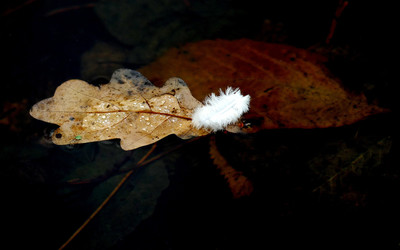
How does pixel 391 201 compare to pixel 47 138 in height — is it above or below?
below

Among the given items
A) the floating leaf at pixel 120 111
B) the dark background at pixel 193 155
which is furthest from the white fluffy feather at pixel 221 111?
the dark background at pixel 193 155

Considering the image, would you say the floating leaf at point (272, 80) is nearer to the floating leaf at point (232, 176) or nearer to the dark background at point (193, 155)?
the dark background at point (193, 155)

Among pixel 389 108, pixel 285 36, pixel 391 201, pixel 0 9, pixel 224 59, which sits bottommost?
pixel 391 201

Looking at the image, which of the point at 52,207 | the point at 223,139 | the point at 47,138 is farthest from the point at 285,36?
the point at 52,207

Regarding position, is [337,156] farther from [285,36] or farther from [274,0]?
[274,0]

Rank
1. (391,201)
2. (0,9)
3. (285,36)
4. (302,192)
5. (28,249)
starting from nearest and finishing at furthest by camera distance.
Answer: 1. (391,201)
2. (302,192)
3. (28,249)
4. (285,36)
5. (0,9)

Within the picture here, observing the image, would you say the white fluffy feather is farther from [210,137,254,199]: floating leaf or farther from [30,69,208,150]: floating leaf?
[210,137,254,199]: floating leaf

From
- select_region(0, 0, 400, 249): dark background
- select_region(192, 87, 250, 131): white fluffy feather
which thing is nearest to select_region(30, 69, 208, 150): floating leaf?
select_region(192, 87, 250, 131): white fluffy feather
